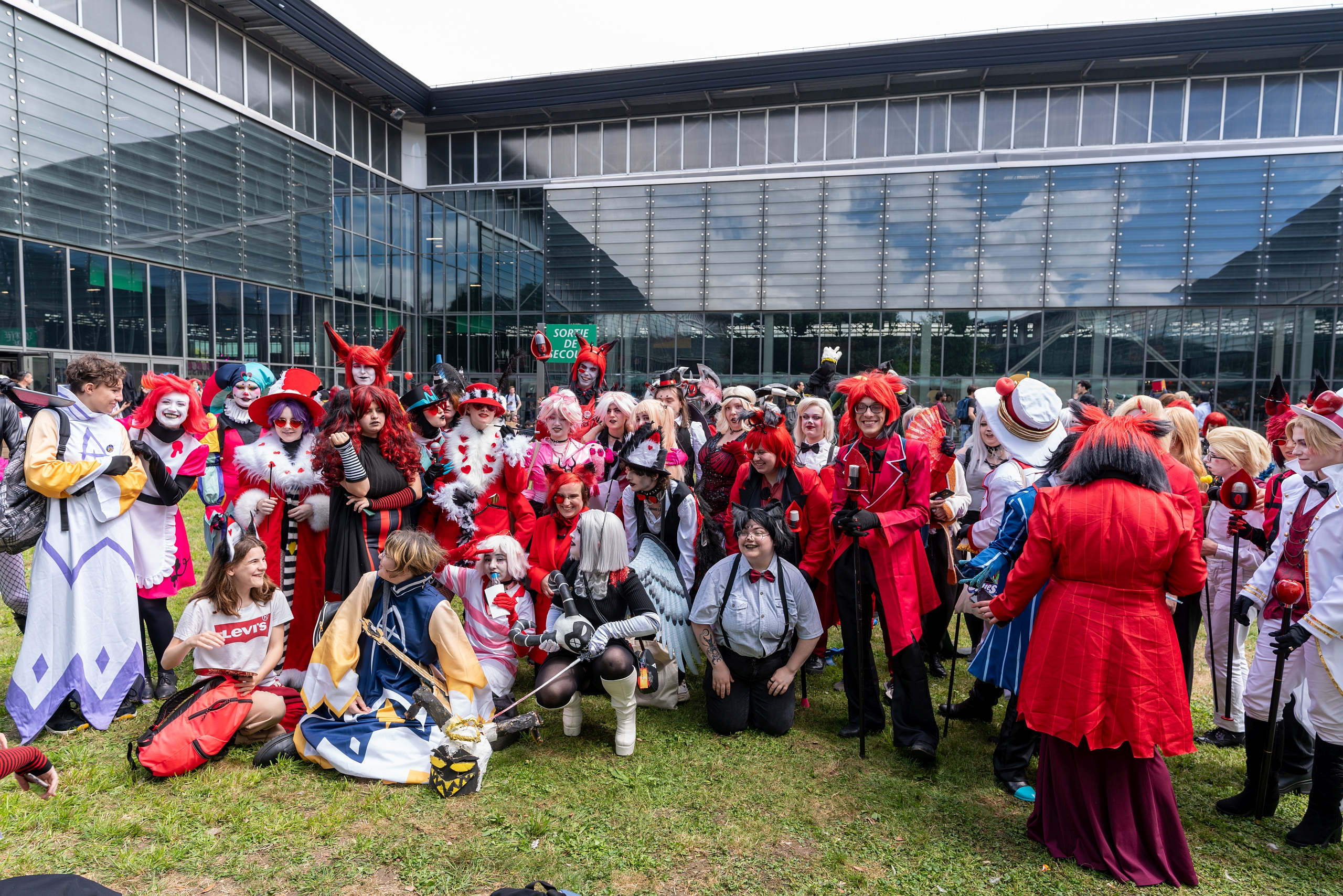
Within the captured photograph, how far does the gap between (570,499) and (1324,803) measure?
3.99m

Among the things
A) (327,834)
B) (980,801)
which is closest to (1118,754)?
(980,801)

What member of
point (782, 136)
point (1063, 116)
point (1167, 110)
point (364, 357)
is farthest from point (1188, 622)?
point (1167, 110)

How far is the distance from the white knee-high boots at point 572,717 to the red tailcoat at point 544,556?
0.40m

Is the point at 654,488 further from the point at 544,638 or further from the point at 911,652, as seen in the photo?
the point at 911,652

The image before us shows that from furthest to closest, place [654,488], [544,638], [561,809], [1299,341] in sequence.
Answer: [1299,341] < [654,488] < [544,638] < [561,809]

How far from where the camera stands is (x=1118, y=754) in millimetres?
2992

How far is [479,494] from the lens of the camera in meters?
4.83

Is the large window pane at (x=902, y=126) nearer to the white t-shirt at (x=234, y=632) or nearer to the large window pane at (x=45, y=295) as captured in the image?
the large window pane at (x=45, y=295)

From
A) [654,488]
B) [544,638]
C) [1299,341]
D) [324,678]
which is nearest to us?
[324,678]

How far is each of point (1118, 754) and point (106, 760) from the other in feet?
16.7

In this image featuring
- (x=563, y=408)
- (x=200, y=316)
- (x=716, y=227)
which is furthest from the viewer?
(x=716, y=227)

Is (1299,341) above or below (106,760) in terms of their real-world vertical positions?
above

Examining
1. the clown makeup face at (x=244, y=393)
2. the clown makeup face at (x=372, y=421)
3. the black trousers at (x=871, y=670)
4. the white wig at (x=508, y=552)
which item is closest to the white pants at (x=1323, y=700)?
the black trousers at (x=871, y=670)

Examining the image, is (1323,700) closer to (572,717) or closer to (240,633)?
(572,717)
